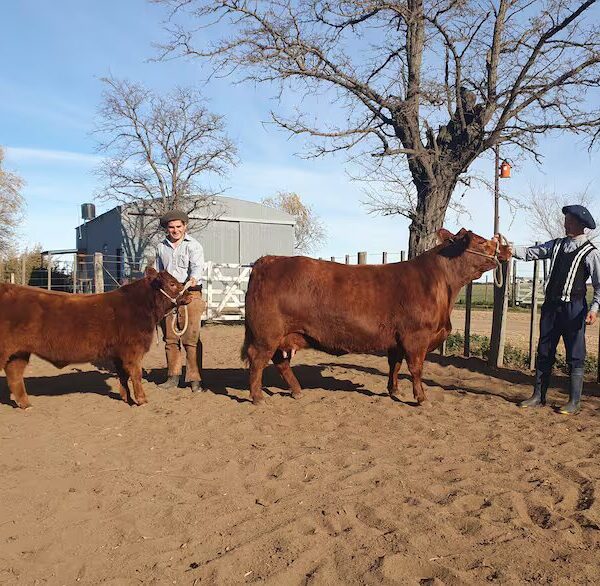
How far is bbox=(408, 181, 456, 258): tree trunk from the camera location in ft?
32.1

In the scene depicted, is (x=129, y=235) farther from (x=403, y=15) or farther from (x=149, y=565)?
(x=149, y=565)

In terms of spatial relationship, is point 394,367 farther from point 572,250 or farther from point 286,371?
point 572,250

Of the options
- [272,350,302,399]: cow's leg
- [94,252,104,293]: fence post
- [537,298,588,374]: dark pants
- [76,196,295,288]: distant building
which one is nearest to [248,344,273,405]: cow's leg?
[272,350,302,399]: cow's leg

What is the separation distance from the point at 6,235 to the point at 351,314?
1474 inches

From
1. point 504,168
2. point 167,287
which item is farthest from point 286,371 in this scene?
point 504,168

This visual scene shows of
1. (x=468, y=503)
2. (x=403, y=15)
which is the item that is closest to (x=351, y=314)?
(x=468, y=503)

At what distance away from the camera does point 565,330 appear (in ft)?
18.1

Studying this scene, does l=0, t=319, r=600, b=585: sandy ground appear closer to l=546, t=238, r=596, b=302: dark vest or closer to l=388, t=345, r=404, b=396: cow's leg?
l=388, t=345, r=404, b=396: cow's leg

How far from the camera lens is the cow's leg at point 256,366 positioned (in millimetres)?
5863

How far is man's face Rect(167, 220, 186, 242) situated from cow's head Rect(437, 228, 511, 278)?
3.21m

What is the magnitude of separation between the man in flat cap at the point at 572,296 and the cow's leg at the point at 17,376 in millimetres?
5475

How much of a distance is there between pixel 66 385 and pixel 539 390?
19.4 ft

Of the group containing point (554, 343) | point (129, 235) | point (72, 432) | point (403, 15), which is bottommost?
point (72, 432)

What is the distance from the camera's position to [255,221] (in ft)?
93.6
